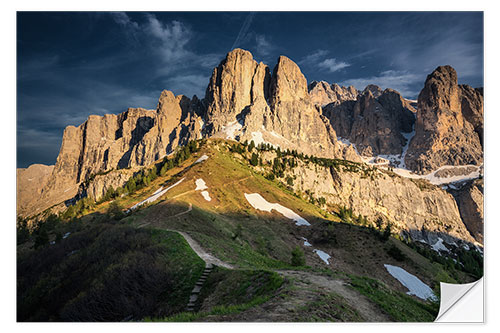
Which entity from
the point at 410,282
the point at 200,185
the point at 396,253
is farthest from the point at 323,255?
the point at 200,185

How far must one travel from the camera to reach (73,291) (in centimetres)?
1312

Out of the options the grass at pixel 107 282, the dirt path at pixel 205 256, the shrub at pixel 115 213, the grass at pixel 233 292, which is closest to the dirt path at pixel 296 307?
the grass at pixel 233 292

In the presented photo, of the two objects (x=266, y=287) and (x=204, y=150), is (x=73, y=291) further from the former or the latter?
(x=204, y=150)

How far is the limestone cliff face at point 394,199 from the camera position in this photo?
15975cm

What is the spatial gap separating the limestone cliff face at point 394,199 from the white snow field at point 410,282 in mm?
108829

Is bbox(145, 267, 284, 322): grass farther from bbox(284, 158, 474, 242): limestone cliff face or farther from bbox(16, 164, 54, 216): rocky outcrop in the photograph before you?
bbox(284, 158, 474, 242): limestone cliff face

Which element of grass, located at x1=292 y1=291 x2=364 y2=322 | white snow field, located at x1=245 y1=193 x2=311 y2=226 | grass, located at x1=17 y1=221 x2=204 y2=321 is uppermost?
grass, located at x1=292 y1=291 x2=364 y2=322

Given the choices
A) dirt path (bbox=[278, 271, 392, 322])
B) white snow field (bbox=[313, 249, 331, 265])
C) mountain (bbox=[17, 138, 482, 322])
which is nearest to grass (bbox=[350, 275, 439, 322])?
mountain (bbox=[17, 138, 482, 322])

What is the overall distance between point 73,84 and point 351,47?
759 inches

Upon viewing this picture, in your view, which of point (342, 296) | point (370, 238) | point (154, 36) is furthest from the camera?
point (370, 238)

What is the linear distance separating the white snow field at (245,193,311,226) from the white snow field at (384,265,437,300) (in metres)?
18.1

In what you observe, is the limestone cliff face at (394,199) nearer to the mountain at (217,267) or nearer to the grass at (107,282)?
the mountain at (217,267)

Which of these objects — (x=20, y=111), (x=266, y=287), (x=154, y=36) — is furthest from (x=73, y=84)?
(x=266, y=287)

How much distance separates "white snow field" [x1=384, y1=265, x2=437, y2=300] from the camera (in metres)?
35.7
